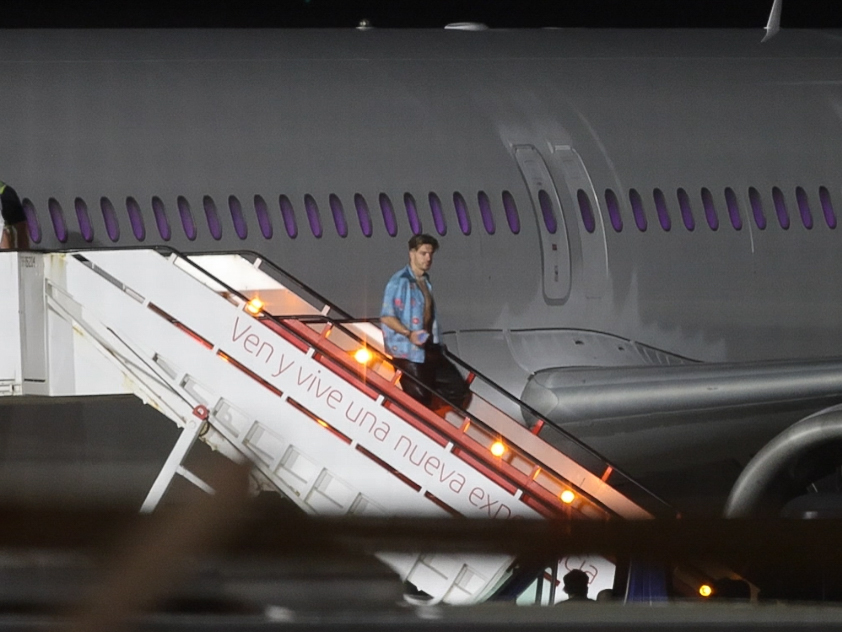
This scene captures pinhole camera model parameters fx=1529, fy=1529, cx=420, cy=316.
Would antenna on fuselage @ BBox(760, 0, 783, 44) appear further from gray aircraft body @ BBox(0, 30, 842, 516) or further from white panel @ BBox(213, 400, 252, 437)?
white panel @ BBox(213, 400, 252, 437)

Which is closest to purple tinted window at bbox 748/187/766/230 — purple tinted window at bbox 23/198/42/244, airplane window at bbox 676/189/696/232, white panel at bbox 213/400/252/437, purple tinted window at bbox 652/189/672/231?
airplane window at bbox 676/189/696/232

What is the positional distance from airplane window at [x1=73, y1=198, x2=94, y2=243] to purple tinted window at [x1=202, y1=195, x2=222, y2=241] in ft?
2.61

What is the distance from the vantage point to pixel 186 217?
10.6 m

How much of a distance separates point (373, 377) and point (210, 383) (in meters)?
0.98

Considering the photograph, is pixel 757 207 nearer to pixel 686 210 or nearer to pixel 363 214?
pixel 686 210

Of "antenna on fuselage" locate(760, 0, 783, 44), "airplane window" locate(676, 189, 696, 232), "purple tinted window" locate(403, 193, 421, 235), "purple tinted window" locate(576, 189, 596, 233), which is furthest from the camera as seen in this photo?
"antenna on fuselage" locate(760, 0, 783, 44)

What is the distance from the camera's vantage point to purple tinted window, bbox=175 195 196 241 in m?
10.6

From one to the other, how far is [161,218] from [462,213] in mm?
2112

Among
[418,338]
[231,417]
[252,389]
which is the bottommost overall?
[231,417]

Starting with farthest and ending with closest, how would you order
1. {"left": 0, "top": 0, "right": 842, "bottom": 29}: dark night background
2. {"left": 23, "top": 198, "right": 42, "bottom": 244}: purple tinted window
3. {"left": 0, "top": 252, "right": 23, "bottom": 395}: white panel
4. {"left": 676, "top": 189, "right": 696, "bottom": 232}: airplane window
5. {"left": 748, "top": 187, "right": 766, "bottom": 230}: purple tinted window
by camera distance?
1. {"left": 0, "top": 0, "right": 842, "bottom": 29}: dark night background
2. {"left": 748, "top": 187, "right": 766, "bottom": 230}: purple tinted window
3. {"left": 676, "top": 189, "right": 696, "bottom": 232}: airplane window
4. {"left": 23, "top": 198, "right": 42, "bottom": 244}: purple tinted window
5. {"left": 0, "top": 252, "right": 23, "bottom": 395}: white panel


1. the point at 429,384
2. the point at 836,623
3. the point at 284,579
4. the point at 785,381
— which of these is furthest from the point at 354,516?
the point at 785,381

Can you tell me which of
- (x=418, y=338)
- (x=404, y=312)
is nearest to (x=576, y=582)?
(x=418, y=338)

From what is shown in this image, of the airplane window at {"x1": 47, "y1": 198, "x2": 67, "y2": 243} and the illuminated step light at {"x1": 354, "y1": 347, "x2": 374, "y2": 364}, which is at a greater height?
the airplane window at {"x1": 47, "y1": 198, "x2": 67, "y2": 243}

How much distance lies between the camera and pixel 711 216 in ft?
36.4
